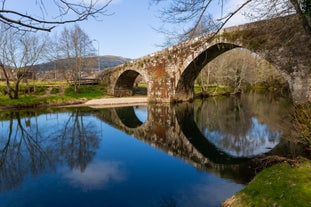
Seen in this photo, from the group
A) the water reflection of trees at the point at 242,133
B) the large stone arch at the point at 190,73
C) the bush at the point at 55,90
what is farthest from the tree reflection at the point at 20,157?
the bush at the point at 55,90

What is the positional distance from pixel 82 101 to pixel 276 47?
2041cm

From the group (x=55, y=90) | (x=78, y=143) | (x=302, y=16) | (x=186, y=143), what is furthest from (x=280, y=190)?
(x=55, y=90)

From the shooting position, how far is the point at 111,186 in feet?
19.5

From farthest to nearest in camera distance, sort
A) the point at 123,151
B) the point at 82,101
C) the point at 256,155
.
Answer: the point at 82,101
the point at 123,151
the point at 256,155

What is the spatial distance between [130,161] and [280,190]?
188 inches

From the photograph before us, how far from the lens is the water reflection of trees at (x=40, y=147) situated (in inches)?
283

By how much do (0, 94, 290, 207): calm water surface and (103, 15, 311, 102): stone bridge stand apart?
307cm


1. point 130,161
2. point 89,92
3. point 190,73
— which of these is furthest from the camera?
point 89,92

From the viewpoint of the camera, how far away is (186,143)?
989cm

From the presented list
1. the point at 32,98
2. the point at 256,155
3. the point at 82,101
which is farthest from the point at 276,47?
the point at 32,98

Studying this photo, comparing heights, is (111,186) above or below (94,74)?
below

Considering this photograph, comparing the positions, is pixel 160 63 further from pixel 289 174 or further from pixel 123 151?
pixel 289 174

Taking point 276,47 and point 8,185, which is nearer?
point 8,185

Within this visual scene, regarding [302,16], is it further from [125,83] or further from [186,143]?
[125,83]
